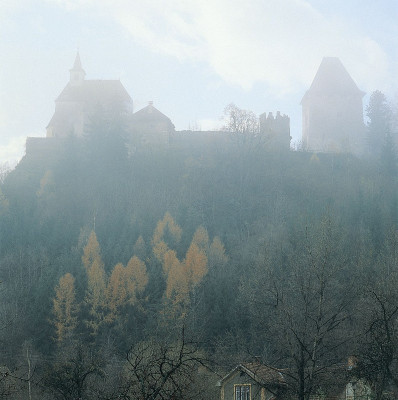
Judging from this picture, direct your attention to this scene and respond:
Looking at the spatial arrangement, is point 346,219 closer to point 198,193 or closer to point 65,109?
point 198,193

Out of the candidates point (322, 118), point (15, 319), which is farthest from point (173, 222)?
point (322, 118)

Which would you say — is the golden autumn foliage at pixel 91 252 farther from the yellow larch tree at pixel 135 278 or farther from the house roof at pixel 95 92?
the house roof at pixel 95 92

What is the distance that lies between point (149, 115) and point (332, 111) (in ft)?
80.6

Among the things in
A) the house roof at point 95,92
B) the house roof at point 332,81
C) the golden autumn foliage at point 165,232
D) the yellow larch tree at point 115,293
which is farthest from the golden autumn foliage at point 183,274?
the house roof at point 332,81

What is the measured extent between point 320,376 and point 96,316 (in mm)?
28887

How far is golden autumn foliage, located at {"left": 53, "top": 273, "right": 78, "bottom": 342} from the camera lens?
4212 cm

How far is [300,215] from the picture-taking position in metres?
54.5

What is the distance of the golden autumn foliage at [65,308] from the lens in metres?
42.1

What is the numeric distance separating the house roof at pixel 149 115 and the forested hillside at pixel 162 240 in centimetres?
351

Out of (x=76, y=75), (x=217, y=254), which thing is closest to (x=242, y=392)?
(x=217, y=254)

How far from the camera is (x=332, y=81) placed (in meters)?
83.1

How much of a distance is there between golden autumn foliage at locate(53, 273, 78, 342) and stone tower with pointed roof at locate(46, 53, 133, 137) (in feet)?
80.8

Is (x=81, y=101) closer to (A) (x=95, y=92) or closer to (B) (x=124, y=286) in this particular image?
(A) (x=95, y=92)

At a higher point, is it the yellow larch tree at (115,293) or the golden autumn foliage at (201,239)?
the golden autumn foliage at (201,239)
